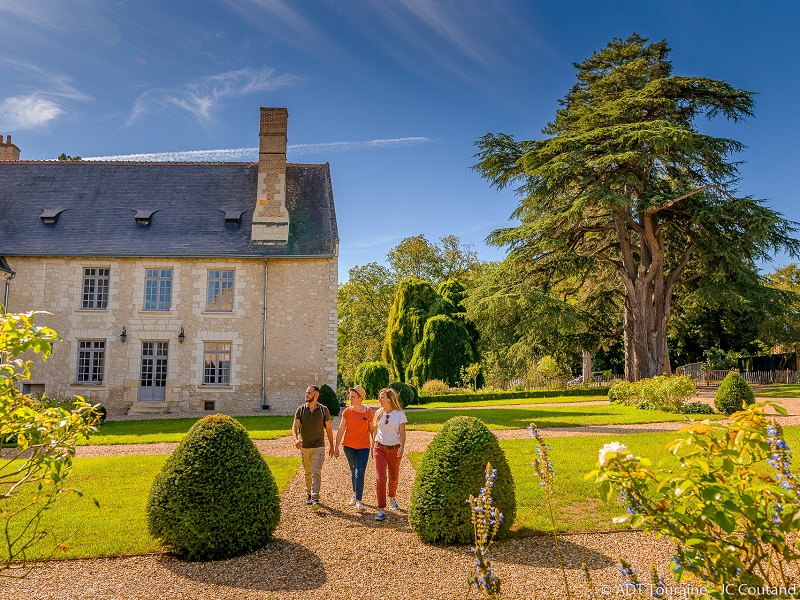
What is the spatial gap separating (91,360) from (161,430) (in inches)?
255

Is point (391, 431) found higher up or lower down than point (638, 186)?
lower down

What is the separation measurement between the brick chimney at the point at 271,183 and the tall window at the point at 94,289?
5223 mm

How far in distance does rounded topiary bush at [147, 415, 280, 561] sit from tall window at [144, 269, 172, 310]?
15095 millimetres

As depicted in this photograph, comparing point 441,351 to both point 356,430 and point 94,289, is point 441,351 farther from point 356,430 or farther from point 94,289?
point 356,430

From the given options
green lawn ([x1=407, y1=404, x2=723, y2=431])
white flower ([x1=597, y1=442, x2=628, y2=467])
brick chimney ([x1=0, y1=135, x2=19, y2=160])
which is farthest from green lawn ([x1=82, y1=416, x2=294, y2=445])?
brick chimney ([x1=0, y1=135, x2=19, y2=160])

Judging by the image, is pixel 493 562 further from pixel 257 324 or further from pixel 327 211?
pixel 327 211

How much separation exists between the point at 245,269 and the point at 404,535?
14.8 meters

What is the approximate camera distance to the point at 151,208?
20938 mm

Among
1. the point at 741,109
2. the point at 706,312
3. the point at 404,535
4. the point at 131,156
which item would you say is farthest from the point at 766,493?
the point at 706,312

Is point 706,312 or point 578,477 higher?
point 706,312

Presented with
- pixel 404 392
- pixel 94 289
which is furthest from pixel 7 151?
pixel 404 392

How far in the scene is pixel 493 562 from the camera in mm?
5293

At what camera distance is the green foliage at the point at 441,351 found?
29688 millimetres

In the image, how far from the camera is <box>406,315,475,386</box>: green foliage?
29688 millimetres
